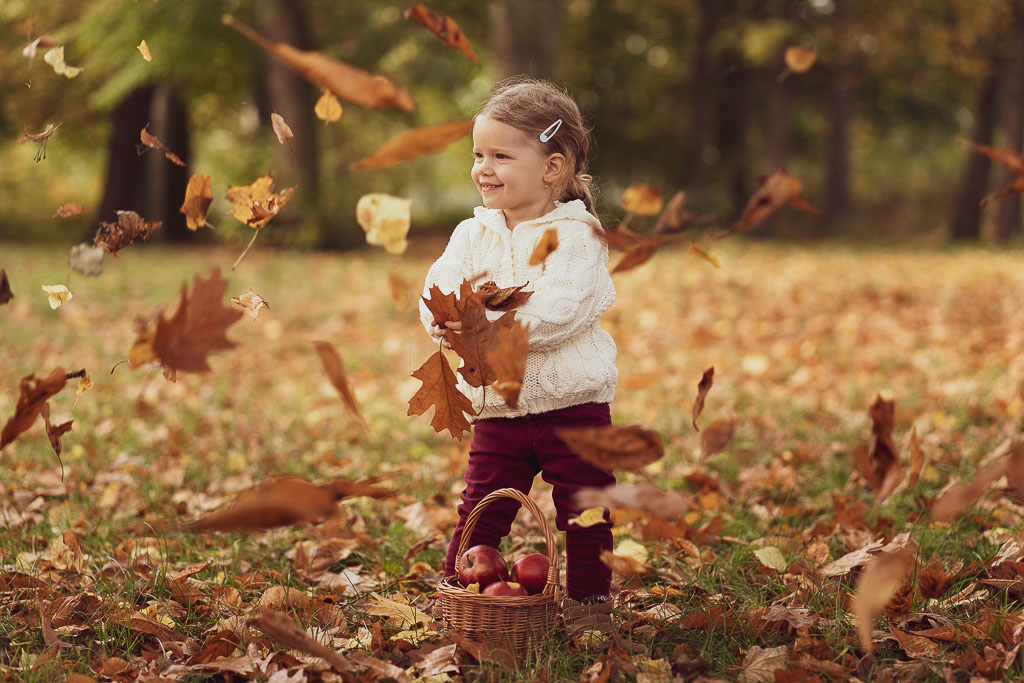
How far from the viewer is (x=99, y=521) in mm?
3406

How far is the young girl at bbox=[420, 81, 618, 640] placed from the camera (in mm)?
2537

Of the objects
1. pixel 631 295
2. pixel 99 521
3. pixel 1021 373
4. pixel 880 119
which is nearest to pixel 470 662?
pixel 99 521

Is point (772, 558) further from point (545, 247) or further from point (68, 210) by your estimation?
point (68, 210)

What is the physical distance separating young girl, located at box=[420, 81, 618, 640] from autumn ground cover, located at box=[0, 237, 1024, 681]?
0.22 m

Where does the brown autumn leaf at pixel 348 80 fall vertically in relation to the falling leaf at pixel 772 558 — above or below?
above

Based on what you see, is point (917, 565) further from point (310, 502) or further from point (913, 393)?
point (913, 393)

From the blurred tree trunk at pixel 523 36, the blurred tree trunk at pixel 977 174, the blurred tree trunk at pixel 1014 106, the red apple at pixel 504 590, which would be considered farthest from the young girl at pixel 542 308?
the blurred tree trunk at pixel 977 174

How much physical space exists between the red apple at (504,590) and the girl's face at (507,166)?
102 centimetres

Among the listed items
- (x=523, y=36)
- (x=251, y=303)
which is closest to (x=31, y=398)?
(x=251, y=303)

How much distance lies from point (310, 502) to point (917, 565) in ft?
6.10

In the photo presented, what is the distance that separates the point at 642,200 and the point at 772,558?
124 centimetres

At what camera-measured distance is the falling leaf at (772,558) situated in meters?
3.00

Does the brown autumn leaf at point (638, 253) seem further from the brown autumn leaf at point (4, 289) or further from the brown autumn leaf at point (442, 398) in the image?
the brown autumn leaf at point (4, 289)

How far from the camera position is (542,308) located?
247 cm
